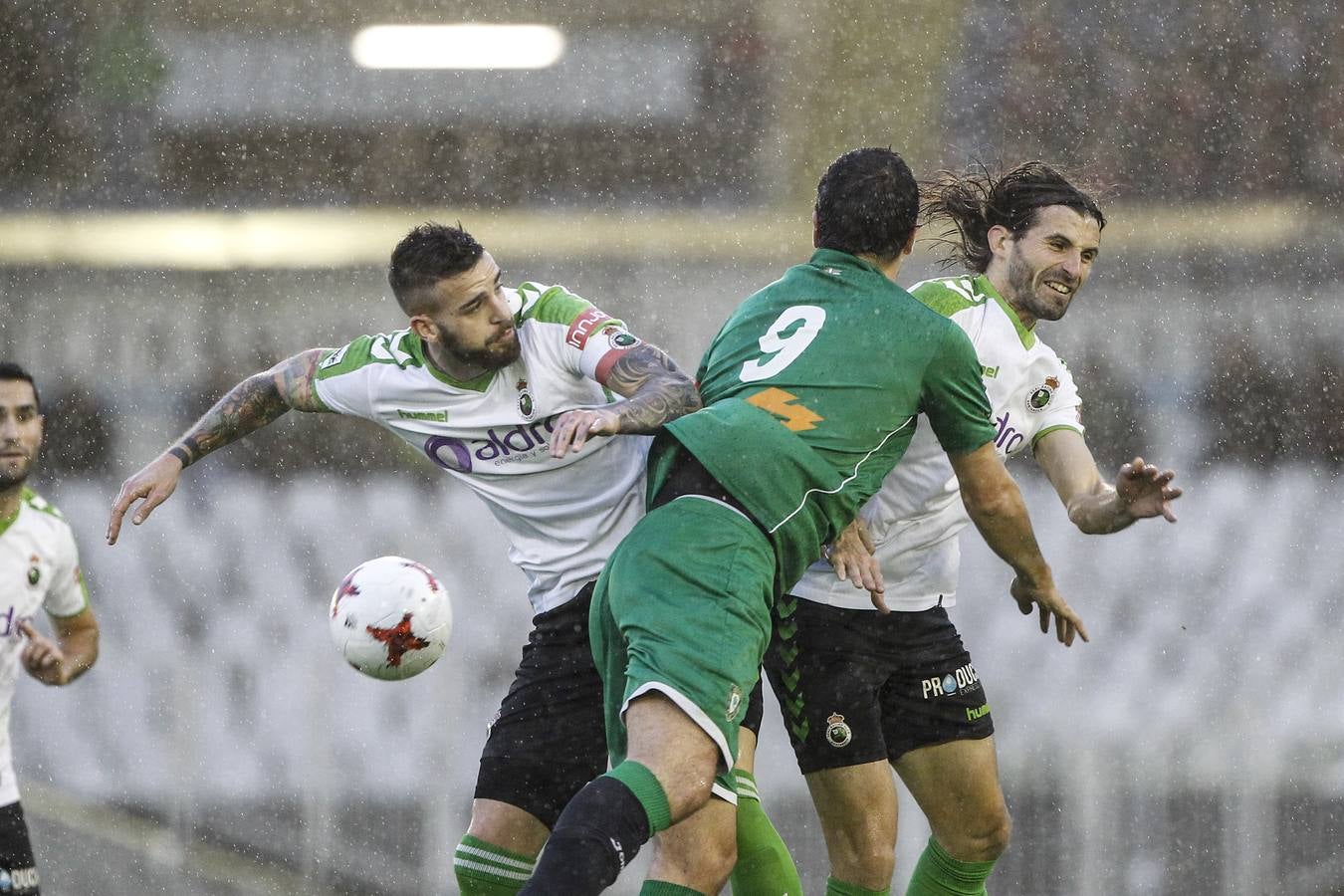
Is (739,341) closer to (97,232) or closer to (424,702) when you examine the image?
(424,702)

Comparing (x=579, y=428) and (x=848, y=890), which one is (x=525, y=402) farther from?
(x=848, y=890)

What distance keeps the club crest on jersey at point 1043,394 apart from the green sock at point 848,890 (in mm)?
1173

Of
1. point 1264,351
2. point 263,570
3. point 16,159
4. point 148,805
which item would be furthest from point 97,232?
point 1264,351

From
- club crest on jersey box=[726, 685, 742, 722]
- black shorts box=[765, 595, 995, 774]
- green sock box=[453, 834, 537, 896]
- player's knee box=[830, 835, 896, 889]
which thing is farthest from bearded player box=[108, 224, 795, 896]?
club crest on jersey box=[726, 685, 742, 722]

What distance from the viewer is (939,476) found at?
3.76m

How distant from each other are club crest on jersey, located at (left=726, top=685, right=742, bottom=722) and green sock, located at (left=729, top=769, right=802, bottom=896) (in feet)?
2.10

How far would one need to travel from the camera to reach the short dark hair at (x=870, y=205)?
325 centimetres

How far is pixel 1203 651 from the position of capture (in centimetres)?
719

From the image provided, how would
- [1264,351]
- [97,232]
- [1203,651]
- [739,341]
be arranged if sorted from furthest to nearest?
[97,232] < [1264,351] < [1203,651] < [739,341]

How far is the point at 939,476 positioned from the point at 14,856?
2.61 m

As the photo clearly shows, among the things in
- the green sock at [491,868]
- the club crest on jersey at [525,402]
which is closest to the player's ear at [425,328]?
the club crest on jersey at [525,402]

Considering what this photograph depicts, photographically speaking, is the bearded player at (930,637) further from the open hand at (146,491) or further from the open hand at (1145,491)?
the open hand at (146,491)

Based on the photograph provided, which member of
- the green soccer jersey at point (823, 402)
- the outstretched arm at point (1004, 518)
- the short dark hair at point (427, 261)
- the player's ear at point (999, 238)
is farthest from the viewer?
the player's ear at point (999, 238)

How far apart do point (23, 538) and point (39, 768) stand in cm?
302
